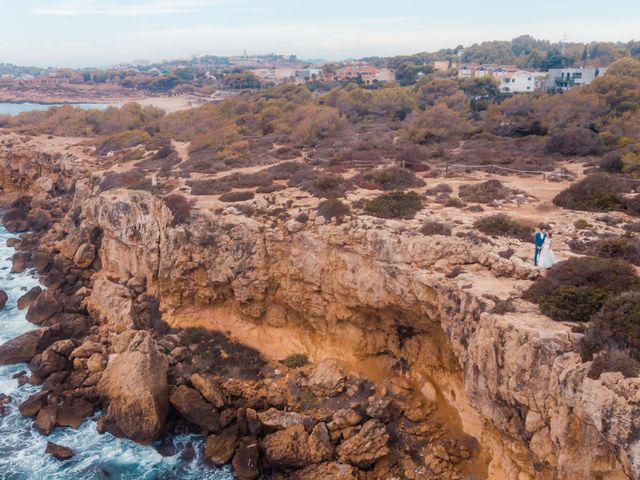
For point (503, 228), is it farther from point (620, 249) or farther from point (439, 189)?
point (439, 189)

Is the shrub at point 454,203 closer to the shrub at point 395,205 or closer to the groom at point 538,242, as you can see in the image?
the shrub at point 395,205

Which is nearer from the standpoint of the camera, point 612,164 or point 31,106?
point 612,164

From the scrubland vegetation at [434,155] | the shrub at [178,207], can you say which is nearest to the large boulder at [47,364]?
the shrub at [178,207]

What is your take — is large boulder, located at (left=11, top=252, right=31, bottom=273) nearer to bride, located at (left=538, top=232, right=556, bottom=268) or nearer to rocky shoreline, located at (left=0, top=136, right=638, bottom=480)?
rocky shoreline, located at (left=0, top=136, right=638, bottom=480)

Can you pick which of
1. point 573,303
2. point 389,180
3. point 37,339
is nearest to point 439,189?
point 389,180

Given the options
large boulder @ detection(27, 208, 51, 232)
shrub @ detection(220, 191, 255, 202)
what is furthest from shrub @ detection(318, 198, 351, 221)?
large boulder @ detection(27, 208, 51, 232)

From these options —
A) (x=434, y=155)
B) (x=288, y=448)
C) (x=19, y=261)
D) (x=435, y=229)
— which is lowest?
(x=288, y=448)

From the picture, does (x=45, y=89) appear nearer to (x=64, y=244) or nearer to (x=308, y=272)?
(x=64, y=244)
